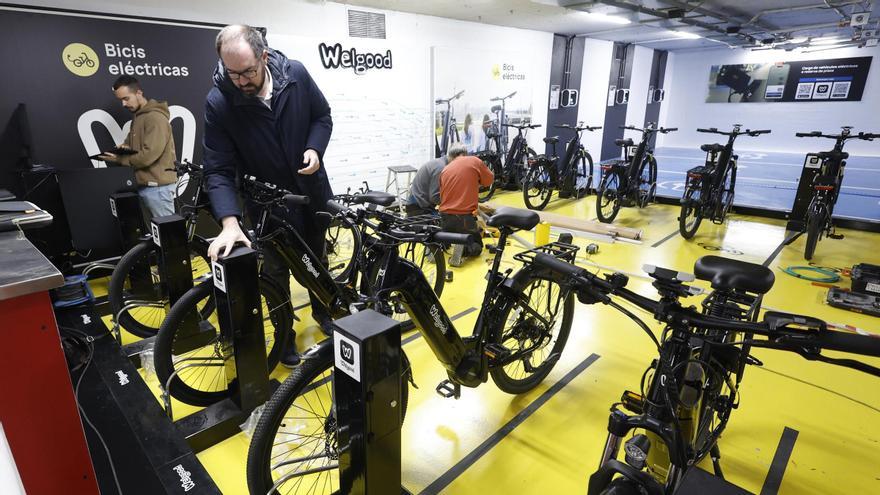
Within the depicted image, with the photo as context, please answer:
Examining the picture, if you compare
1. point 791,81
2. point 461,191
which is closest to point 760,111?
point 791,81

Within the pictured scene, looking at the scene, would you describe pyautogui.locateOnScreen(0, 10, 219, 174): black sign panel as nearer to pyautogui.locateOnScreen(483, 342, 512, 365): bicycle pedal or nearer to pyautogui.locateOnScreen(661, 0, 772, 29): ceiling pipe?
pyautogui.locateOnScreen(483, 342, 512, 365): bicycle pedal

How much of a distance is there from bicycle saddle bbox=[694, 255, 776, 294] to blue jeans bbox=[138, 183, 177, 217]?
15.3 feet

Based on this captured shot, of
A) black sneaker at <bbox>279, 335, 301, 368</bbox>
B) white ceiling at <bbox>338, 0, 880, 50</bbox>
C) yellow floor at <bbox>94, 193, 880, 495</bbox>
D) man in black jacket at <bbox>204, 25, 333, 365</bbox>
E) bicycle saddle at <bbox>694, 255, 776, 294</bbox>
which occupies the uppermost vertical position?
white ceiling at <bbox>338, 0, 880, 50</bbox>

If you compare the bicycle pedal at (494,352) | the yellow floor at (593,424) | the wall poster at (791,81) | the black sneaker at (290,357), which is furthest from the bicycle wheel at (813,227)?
the wall poster at (791,81)

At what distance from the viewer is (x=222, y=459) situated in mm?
2188

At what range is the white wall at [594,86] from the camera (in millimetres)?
10586

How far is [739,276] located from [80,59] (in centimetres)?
530

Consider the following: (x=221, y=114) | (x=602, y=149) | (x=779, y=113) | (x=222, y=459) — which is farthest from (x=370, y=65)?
(x=779, y=113)

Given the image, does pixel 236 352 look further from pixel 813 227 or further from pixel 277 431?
pixel 813 227

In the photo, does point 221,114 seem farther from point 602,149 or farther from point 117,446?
point 602,149

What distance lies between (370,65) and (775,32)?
877cm

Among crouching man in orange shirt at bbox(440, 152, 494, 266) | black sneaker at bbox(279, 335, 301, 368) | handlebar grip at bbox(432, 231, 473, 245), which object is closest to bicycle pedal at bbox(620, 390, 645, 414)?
handlebar grip at bbox(432, 231, 473, 245)

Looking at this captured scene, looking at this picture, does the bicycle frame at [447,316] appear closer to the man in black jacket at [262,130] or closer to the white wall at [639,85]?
the man in black jacket at [262,130]

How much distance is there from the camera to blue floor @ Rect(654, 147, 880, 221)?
732 centimetres
